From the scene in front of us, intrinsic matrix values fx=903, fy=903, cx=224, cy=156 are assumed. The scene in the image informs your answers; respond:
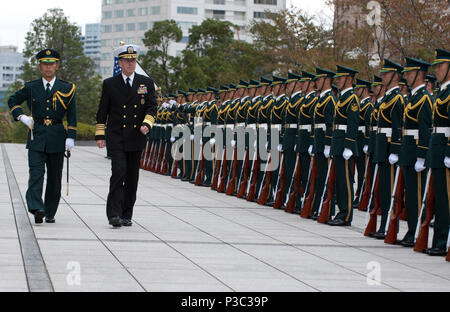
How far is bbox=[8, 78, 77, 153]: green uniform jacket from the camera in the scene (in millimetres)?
11094

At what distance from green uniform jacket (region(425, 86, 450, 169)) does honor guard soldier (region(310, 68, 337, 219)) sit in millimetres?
3336

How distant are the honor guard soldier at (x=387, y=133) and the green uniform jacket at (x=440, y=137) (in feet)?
4.09

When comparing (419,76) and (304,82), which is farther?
(304,82)

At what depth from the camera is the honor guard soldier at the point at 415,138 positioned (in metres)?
10.1

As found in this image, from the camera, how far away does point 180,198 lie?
16219mm

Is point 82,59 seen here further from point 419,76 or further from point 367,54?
point 419,76

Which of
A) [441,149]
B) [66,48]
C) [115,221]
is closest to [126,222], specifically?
[115,221]

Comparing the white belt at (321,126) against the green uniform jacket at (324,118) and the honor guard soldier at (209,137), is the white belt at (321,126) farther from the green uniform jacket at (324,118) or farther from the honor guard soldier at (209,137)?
the honor guard soldier at (209,137)

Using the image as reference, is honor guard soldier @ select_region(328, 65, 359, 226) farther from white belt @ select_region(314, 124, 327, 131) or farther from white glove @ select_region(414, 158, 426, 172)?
white glove @ select_region(414, 158, 426, 172)

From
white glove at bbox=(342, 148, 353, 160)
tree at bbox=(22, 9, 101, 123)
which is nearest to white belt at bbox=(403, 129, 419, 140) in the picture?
white glove at bbox=(342, 148, 353, 160)

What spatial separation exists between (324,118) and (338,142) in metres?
0.66
